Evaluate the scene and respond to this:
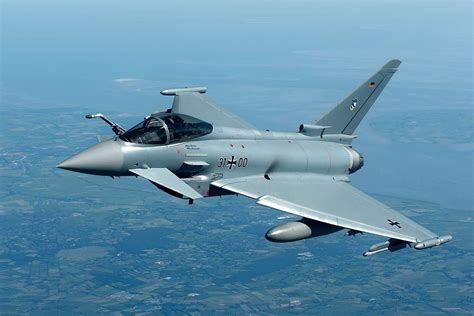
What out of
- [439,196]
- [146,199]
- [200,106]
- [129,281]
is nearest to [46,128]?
[146,199]

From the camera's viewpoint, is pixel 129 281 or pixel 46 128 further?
pixel 46 128

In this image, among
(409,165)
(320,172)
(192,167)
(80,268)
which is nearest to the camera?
(192,167)

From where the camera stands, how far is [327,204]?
1240 inches

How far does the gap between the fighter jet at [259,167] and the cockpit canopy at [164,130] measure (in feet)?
0.13

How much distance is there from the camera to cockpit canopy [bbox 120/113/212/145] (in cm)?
2912

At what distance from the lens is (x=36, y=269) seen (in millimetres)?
124375

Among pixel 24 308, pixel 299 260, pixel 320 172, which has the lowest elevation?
pixel 24 308

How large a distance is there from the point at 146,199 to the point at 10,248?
2818cm

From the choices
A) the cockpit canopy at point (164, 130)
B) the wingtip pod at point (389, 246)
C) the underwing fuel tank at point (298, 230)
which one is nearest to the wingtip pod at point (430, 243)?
the wingtip pod at point (389, 246)

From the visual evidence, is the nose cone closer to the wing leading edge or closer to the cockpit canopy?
the cockpit canopy

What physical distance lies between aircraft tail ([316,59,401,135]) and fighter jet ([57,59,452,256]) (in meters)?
0.58

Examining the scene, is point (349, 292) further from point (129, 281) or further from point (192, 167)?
point (192, 167)

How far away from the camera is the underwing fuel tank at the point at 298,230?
28.6 m

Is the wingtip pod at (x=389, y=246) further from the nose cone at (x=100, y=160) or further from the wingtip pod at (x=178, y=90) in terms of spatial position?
the wingtip pod at (x=178, y=90)
